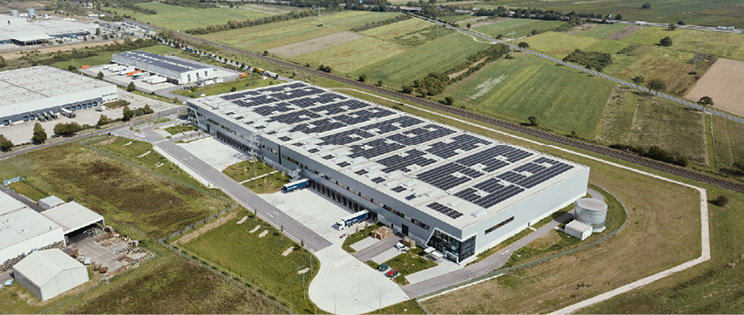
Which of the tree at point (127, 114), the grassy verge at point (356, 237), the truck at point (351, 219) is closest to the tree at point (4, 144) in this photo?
the tree at point (127, 114)

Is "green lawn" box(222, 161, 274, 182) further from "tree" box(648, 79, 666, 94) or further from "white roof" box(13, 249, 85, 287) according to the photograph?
"tree" box(648, 79, 666, 94)

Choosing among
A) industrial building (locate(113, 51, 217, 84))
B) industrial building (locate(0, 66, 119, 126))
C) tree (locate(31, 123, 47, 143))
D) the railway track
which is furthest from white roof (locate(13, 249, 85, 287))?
industrial building (locate(113, 51, 217, 84))

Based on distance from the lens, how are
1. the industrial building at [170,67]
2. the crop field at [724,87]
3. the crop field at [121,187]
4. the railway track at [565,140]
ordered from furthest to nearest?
the industrial building at [170,67], the crop field at [724,87], the railway track at [565,140], the crop field at [121,187]

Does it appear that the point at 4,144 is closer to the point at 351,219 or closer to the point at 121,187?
the point at 121,187

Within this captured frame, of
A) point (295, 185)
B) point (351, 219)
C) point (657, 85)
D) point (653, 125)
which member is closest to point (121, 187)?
point (295, 185)

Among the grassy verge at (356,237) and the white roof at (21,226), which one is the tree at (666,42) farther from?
the white roof at (21,226)

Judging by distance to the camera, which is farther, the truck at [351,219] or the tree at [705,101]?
the tree at [705,101]

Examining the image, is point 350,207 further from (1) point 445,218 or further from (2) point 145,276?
(2) point 145,276

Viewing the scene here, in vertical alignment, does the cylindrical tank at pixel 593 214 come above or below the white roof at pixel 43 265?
above
